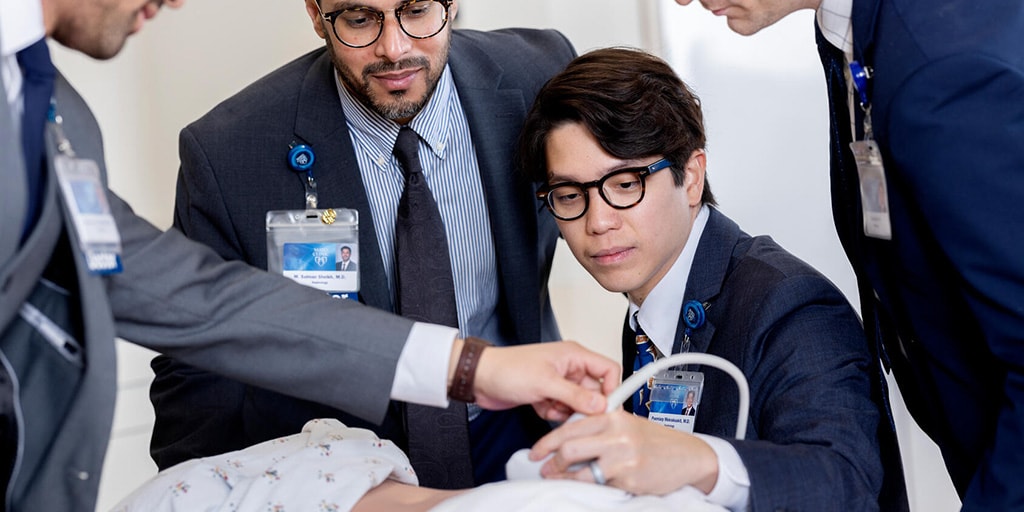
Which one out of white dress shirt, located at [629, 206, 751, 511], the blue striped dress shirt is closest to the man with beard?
white dress shirt, located at [629, 206, 751, 511]

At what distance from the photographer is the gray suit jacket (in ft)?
5.08

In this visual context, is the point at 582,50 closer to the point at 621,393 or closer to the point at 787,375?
the point at 787,375

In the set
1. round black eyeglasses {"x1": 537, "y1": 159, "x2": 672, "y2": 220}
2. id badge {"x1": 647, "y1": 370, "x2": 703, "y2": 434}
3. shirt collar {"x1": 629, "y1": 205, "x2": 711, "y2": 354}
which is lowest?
id badge {"x1": 647, "y1": 370, "x2": 703, "y2": 434}

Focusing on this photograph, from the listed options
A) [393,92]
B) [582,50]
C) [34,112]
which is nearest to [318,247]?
[393,92]

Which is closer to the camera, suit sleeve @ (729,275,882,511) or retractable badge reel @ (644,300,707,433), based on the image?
suit sleeve @ (729,275,882,511)

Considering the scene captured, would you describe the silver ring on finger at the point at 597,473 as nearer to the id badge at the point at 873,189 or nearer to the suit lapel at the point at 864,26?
the id badge at the point at 873,189

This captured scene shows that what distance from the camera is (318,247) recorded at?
2283 mm

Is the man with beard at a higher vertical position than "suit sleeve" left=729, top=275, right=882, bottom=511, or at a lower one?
higher

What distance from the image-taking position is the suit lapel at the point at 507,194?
2412mm

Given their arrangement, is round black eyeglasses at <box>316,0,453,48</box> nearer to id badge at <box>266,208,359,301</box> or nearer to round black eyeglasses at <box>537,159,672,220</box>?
id badge at <box>266,208,359,301</box>

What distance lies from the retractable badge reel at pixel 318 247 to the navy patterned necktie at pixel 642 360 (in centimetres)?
59

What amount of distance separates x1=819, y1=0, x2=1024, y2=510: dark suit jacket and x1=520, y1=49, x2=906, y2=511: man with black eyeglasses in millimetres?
142

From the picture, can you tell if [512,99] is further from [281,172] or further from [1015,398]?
[1015,398]

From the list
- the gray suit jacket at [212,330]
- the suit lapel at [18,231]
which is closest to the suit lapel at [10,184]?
the suit lapel at [18,231]
